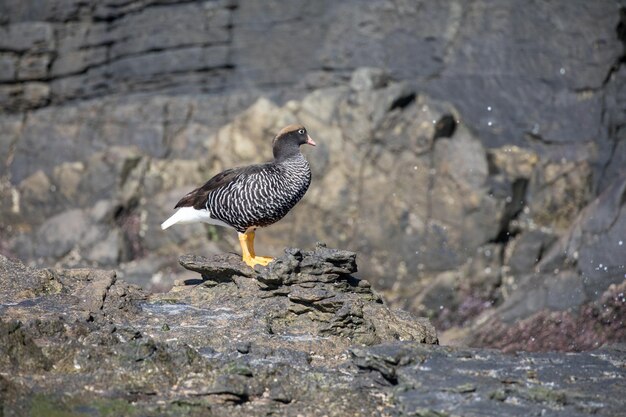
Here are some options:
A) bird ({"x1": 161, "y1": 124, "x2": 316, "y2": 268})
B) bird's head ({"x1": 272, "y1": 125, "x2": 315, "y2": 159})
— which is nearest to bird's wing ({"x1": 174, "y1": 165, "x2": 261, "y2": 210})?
bird ({"x1": 161, "y1": 124, "x2": 316, "y2": 268})

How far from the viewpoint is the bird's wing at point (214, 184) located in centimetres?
1418

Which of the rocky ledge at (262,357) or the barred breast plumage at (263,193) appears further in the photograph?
the barred breast plumage at (263,193)

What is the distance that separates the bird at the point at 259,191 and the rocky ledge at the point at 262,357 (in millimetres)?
1259

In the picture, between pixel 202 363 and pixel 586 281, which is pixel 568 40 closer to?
pixel 586 281

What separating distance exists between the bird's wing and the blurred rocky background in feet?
20.8

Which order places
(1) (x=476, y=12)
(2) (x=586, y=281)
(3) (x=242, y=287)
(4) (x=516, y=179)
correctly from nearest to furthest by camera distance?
(3) (x=242, y=287)
(2) (x=586, y=281)
(4) (x=516, y=179)
(1) (x=476, y=12)

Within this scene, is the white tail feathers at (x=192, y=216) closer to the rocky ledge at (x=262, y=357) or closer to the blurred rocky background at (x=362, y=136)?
the rocky ledge at (x=262, y=357)

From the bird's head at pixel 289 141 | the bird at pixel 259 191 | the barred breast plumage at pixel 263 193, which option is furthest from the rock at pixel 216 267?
the bird's head at pixel 289 141

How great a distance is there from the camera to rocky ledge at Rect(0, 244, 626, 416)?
358 inches

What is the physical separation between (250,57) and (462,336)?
9803mm

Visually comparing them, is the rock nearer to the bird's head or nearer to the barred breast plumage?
the barred breast plumage

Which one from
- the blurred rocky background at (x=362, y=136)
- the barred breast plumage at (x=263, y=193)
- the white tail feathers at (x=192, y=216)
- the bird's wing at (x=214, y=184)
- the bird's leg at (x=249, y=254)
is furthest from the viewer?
the blurred rocky background at (x=362, y=136)

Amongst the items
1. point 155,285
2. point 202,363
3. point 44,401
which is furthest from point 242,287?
point 155,285

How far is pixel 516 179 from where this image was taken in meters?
22.9
